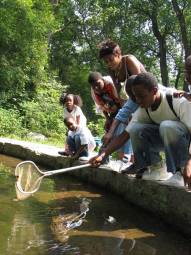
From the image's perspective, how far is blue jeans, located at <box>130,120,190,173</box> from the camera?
378 centimetres

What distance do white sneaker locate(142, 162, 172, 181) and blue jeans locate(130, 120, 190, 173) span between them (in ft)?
0.17

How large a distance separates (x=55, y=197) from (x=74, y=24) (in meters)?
24.0

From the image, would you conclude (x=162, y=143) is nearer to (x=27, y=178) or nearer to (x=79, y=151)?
(x=27, y=178)

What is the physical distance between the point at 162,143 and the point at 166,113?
0.41 meters

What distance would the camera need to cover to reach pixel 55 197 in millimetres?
4762

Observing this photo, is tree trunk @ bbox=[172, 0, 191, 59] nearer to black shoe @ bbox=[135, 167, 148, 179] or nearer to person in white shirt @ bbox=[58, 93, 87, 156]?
person in white shirt @ bbox=[58, 93, 87, 156]

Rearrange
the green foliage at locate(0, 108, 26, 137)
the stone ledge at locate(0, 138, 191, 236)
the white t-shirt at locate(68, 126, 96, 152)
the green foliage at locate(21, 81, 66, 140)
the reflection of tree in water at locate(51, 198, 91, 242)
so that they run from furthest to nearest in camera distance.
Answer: the green foliage at locate(21, 81, 66, 140)
the green foliage at locate(0, 108, 26, 137)
the white t-shirt at locate(68, 126, 96, 152)
the stone ledge at locate(0, 138, 191, 236)
the reflection of tree in water at locate(51, 198, 91, 242)

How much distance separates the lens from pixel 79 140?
20.0 ft

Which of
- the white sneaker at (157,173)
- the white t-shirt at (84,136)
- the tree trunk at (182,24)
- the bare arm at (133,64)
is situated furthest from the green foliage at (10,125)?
the tree trunk at (182,24)

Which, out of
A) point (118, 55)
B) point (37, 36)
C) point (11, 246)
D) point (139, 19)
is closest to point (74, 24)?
point (139, 19)

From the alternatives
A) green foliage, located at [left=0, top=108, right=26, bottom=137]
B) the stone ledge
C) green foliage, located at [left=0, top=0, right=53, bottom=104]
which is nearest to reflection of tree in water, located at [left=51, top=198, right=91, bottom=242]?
the stone ledge

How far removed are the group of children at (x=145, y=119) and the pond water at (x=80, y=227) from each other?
0.42 m

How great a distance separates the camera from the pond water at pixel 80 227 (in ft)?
10.2

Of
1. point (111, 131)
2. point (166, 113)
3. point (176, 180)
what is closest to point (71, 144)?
point (111, 131)
